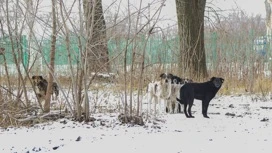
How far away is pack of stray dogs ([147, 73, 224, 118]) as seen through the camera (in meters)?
6.77

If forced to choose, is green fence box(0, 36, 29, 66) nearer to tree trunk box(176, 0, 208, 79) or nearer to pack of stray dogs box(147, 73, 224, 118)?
pack of stray dogs box(147, 73, 224, 118)

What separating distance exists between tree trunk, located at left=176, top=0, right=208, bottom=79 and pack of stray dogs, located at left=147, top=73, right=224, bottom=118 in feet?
11.5

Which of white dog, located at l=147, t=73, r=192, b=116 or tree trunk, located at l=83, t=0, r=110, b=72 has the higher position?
tree trunk, located at l=83, t=0, r=110, b=72

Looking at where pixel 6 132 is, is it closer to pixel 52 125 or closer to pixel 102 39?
pixel 52 125

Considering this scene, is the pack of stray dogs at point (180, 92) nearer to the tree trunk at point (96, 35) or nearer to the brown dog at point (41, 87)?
the tree trunk at point (96, 35)

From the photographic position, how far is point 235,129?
18.7ft

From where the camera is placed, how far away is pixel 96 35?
20.4ft

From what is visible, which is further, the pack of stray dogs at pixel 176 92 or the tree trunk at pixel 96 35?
the pack of stray dogs at pixel 176 92

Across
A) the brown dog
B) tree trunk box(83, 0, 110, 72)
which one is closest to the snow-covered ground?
tree trunk box(83, 0, 110, 72)

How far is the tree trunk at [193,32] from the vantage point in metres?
11.0

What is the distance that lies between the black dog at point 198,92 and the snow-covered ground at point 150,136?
212 mm

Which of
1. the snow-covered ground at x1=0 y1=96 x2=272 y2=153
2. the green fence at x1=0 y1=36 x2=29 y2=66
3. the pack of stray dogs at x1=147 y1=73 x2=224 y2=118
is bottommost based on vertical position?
the snow-covered ground at x1=0 y1=96 x2=272 y2=153

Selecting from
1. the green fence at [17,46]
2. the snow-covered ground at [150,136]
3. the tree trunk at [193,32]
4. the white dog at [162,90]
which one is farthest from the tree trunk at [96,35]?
the tree trunk at [193,32]

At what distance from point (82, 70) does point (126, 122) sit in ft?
2.94
